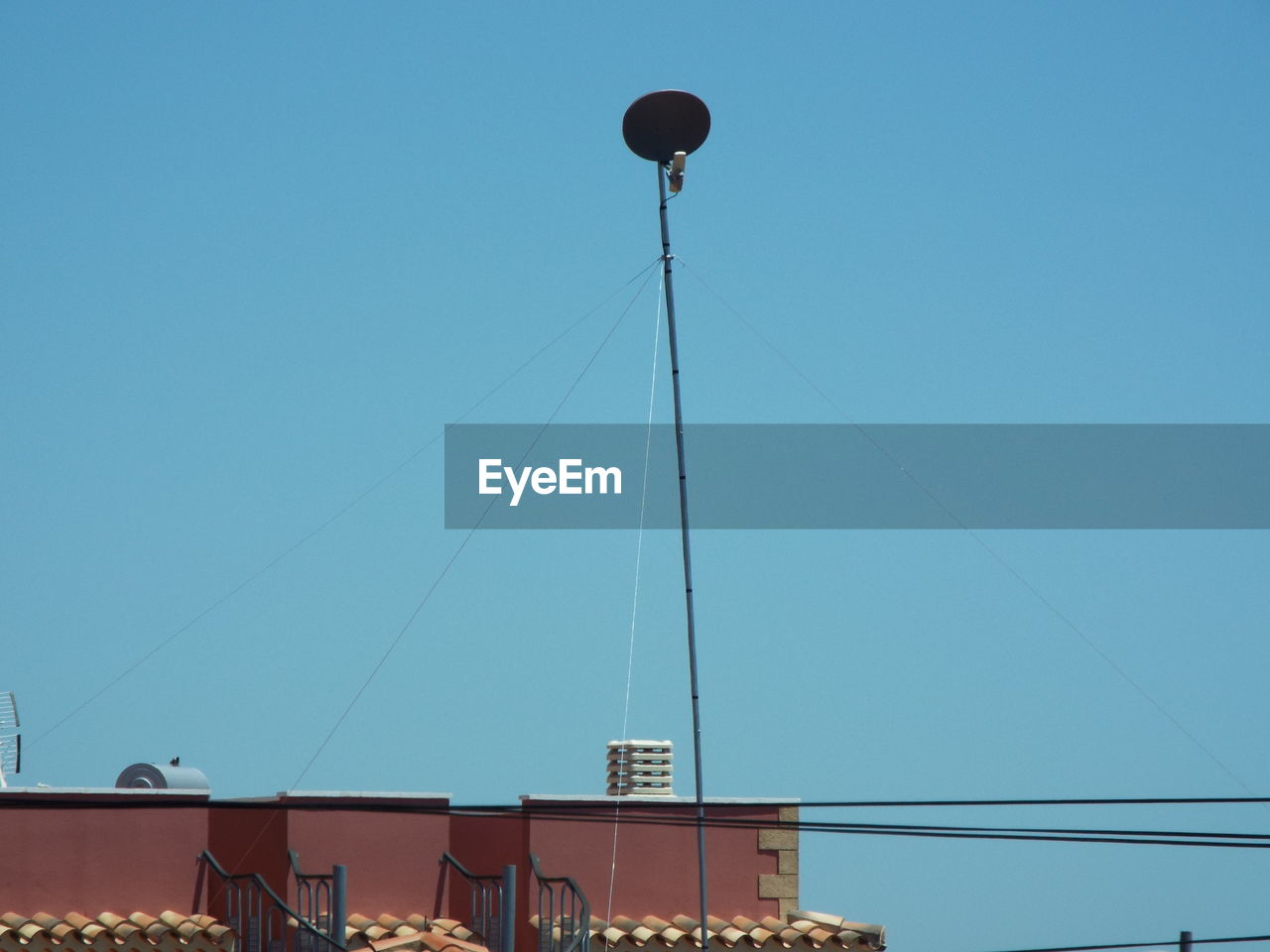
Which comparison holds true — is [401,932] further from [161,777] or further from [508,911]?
[161,777]

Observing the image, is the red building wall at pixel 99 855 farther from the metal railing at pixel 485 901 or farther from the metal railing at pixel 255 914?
the metal railing at pixel 485 901

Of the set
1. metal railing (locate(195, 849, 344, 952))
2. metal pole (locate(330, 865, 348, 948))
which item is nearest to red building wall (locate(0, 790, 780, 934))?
metal railing (locate(195, 849, 344, 952))

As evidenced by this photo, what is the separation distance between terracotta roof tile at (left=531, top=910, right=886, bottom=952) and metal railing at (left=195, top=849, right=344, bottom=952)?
10.4 feet

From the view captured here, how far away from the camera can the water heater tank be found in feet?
71.1

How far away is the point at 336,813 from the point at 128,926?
9.29 feet

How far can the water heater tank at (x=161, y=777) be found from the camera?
853 inches

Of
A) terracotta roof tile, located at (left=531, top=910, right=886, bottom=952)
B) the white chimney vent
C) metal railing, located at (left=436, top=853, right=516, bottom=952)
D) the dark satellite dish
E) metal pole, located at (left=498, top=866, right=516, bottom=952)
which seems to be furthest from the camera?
the white chimney vent

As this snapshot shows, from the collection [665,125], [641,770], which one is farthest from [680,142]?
[641,770]

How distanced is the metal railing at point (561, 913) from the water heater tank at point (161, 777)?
4.57 metres

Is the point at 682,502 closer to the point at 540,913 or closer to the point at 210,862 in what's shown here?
the point at 540,913

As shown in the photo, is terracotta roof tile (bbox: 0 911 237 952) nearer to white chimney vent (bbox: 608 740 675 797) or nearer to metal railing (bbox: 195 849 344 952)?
metal railing (bbox: 195 849 344 952)

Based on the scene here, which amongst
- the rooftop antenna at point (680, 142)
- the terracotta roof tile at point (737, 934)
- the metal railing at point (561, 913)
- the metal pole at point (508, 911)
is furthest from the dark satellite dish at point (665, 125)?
the terracotta roof tile at point (737, 934)

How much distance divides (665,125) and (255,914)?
10.4m

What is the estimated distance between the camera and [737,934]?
2153 centimetres
